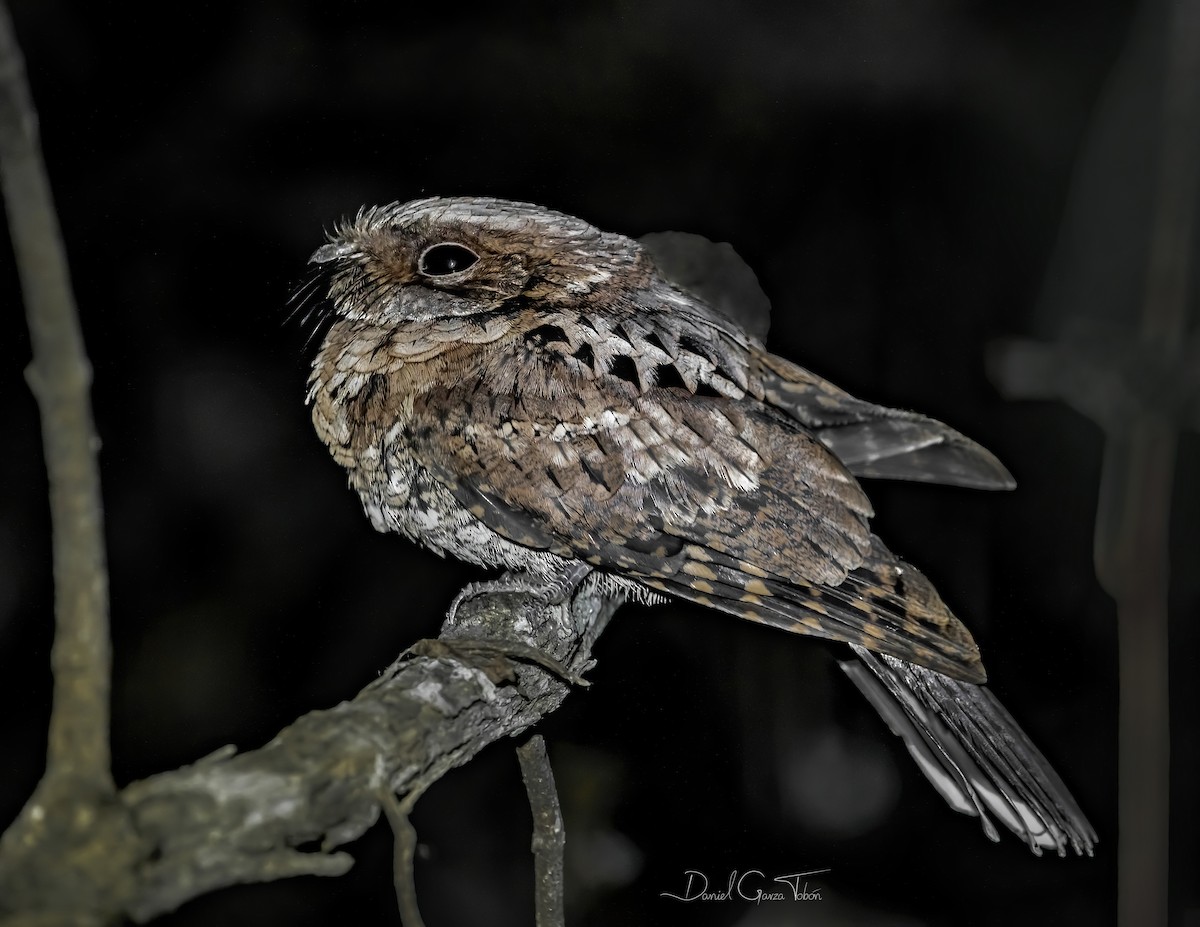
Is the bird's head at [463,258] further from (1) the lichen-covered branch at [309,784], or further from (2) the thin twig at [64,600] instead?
(2) the thin twig at [64,600]

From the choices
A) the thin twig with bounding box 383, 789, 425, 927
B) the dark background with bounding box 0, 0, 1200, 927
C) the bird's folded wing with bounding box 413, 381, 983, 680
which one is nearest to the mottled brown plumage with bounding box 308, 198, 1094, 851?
the bird's folded wing with bounding box 413, 381, 983, 680

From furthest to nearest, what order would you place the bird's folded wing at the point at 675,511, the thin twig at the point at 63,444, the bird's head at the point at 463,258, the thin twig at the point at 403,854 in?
the bird's head at the point at 463,258 < the bird's folded wing at the point at 675,511 < the thin twig at the point at 403,854 < the thin twig at the point at 63,444

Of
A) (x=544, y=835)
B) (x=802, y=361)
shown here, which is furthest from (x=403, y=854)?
(x=802, y=361)

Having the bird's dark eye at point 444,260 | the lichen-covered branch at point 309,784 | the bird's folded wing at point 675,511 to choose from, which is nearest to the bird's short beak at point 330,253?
the bird's dark eye at point 444,260

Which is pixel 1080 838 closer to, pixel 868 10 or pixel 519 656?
pixel 519 656

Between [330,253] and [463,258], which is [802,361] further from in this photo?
[330,253]

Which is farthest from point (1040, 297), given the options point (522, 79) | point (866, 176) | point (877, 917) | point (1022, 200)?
point (877, 917)
